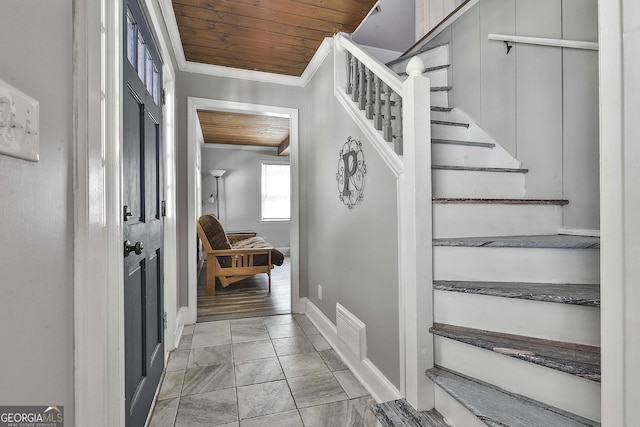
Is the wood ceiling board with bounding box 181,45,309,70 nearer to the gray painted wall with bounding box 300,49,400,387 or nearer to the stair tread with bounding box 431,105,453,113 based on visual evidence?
the gray painted wall with bounding box 300,49,400,387

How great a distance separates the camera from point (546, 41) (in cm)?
180

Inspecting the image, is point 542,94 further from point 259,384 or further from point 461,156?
point 259,384

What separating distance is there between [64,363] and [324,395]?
4.88ft

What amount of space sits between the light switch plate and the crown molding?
6.78 ft

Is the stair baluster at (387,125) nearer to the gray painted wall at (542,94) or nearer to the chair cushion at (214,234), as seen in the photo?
the gray painted wall at (542,94)

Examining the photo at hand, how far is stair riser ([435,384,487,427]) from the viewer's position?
1.16 m

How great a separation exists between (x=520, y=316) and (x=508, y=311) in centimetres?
4

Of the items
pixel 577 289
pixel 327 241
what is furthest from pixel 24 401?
pixel 327 241

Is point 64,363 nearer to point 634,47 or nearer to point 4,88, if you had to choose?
point 4,88

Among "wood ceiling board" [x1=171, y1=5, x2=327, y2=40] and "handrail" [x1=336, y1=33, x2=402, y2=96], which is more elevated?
"wood ceiling board" [x1=171, y1=5, x2=327, y2=40]

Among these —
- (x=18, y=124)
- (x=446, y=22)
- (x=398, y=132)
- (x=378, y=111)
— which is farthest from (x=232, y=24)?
(x=18, y=124)

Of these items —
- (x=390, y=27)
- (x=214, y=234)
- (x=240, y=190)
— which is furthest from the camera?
(x=240, y=190)

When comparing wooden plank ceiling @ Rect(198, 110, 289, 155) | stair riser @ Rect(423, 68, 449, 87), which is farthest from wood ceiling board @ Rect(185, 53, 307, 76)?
wooden plank ceiling @ Rect(198, 110, 289, 155)

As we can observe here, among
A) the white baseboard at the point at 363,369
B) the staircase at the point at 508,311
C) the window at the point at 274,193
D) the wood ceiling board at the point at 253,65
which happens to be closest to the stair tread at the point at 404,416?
the staircase at the point at 508,311
